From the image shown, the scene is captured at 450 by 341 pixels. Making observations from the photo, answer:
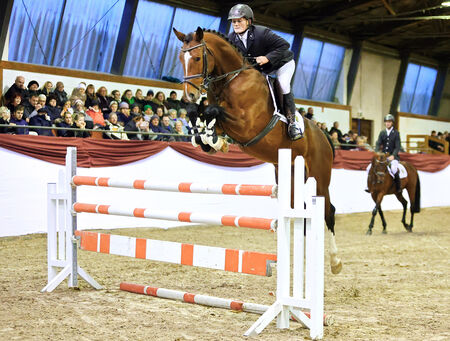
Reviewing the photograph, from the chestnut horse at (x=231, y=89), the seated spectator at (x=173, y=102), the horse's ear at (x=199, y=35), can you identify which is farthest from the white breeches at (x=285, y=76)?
the seated spectator at (x=173, y=102)

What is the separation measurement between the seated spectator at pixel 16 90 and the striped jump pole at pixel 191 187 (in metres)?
6.37

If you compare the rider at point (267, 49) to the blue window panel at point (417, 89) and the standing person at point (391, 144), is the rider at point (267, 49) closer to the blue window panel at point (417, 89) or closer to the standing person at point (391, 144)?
the standing person at point (391, 144)

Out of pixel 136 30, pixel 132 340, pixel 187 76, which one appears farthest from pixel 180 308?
pixel 136 30

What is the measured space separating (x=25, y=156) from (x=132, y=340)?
632 centimetres

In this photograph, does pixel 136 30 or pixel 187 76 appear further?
pixel 136 30

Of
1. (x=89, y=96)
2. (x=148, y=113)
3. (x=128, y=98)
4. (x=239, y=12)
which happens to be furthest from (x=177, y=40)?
(x=239, y=12)

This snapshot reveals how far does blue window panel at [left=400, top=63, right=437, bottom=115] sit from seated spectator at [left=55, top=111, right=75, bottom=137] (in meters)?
16.9

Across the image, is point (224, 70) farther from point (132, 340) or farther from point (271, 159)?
point (132, 340)

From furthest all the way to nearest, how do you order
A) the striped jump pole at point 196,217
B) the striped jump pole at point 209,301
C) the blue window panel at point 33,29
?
the blue window panel at point 33,29, the striped jump pole at point 209,301, the striped jump pole at point 196,217

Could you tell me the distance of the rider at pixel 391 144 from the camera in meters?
11.1

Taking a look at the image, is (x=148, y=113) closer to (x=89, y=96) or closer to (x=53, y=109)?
(x=89, y=96)

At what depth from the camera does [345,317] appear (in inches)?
169

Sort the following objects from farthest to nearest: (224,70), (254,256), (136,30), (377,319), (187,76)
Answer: (136,30) < (224,70) < (187,76) < (377,319) < (254,256)

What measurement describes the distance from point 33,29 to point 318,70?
10.6 m
